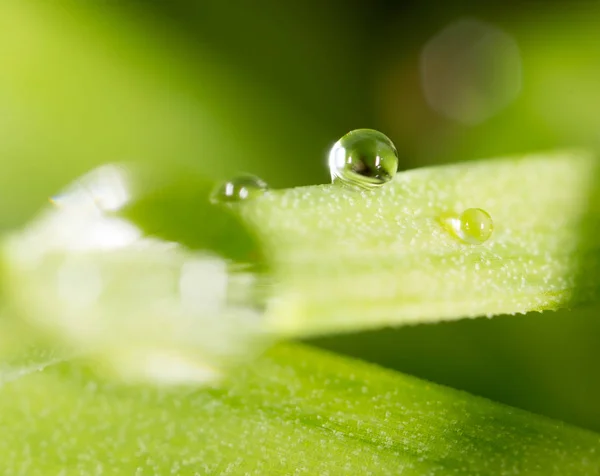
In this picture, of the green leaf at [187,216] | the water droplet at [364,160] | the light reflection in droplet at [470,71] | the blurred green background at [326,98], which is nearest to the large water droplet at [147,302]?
the green leaf at [187,216]

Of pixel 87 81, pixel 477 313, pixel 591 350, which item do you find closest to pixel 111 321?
pixel 477 313

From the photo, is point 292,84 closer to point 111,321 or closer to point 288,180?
point 288,180

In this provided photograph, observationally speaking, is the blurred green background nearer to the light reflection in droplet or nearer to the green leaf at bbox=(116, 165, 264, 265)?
the light reflection in droplet

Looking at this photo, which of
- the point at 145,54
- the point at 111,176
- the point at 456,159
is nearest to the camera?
the point at 111,176

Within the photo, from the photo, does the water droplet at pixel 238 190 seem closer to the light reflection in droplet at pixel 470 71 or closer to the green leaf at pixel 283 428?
the green leaf at pixel 283 428

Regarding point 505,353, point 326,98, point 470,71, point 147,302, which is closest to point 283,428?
point 147,302

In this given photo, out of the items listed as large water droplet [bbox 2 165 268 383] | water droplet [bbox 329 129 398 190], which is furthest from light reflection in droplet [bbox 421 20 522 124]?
large water droplet [bbox 2 165 268 383]
